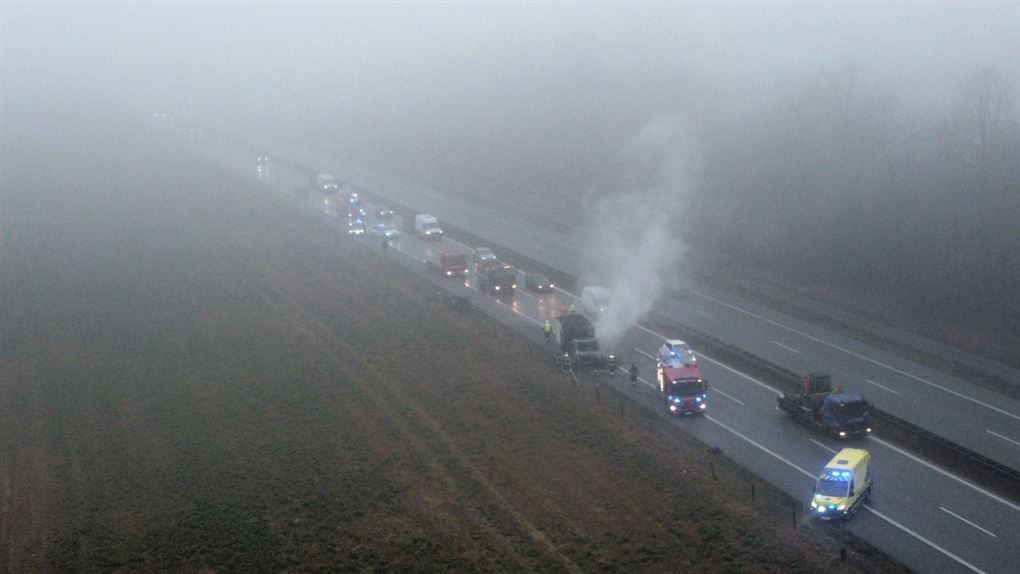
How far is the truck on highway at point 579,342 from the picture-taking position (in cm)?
3303

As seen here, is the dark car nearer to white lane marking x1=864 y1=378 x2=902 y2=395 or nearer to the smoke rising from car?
the smoke rising from car

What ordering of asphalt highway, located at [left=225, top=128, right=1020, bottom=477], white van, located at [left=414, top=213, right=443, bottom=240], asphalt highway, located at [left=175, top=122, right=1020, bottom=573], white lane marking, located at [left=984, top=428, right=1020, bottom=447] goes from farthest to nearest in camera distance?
white van, located at [left=414, top=213, right=443, bottom=240] < asphalt highway, located at [left=225, top=128, right=1020, bottom=477] < white lane marking, located at [left=984, top=428, right=1020, bottom=447] < asphalt highway, located at [left=175, top=122, right=1020, bottom=573]

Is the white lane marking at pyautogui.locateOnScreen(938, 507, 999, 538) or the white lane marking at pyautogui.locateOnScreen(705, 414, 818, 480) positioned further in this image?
the white lane marking at pyautogui.locateOnScreen(705, 414, 818, 480)

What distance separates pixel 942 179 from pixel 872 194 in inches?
161

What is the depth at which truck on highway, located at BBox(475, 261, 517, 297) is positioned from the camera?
149 ft

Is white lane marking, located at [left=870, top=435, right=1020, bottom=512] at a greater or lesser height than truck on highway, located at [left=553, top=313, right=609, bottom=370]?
greater

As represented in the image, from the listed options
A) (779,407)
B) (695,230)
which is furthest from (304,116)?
(779,407)

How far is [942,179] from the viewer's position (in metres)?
54.8

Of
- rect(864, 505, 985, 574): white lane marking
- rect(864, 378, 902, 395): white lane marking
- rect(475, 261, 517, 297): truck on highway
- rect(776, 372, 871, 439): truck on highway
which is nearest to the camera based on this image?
rect(864, 505, 985, 574): white lane marking

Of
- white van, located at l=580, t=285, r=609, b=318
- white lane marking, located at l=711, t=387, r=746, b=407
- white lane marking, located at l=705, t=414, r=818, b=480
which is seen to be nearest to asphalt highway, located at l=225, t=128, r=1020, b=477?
white van, located at l=580, t=285, r=609, b=318

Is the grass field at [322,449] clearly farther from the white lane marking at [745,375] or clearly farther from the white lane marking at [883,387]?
the white lane marking at [883,387]

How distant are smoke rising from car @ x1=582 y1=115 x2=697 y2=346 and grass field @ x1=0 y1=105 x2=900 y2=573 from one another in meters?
7.00

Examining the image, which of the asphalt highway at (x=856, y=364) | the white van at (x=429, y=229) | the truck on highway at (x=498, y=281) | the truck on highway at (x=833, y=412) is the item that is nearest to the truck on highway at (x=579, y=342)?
the asphalt highway at (x=856, y=364)

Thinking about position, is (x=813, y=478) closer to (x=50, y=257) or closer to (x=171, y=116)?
(x=50, y=257)
